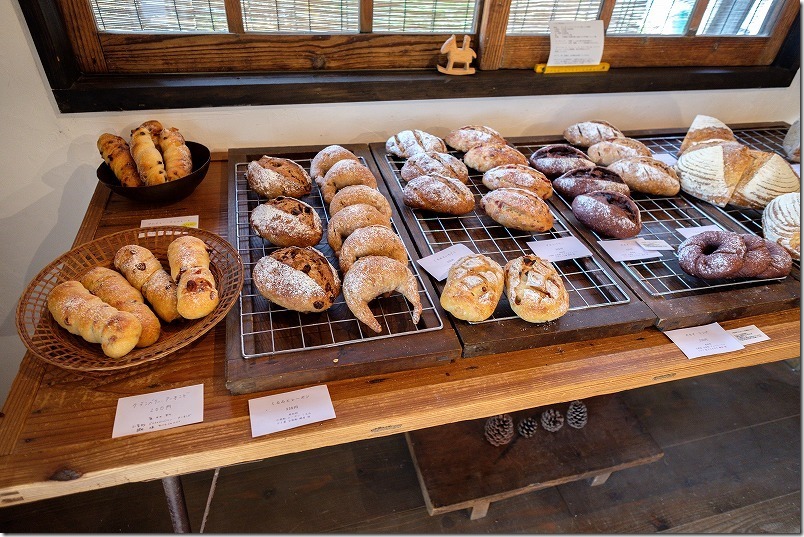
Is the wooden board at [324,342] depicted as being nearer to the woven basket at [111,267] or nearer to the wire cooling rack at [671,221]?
the woven basket at [111,267]

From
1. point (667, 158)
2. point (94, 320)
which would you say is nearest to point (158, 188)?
point (94, 320)

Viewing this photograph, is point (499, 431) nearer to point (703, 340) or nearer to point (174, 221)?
point (703, 340)

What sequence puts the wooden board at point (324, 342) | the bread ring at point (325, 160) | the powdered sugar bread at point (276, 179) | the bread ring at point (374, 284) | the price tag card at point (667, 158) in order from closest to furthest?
the wooden board at point (324, 342)
the bread ring at point (374, 284)
the powdered sugar bread at point (276, 179)
the bread ring at point (325, 160)
the price tag card at point (667, 158)

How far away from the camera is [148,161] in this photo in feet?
4.66

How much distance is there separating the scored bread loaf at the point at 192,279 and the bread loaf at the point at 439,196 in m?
0.63

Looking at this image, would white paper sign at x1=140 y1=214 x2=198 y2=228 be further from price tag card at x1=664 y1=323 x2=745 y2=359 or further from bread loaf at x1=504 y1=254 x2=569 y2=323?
price tag card at x1=664 y1=323 x2=745 y2=359

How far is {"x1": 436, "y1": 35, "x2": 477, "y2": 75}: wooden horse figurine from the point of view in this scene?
5.82ft

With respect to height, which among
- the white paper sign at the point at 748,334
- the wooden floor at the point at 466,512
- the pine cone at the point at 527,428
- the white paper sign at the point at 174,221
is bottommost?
the wooden floor at the point at 466,512

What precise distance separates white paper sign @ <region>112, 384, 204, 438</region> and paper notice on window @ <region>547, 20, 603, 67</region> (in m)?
1.78

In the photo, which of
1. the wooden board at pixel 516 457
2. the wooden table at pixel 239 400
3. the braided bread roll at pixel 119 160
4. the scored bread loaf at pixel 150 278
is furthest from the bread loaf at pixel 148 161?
the wooden board at pixel 516 457

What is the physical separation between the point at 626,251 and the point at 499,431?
783 millimetres

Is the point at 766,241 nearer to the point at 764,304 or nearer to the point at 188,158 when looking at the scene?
the point at 764,304

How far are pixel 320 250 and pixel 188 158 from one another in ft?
1.77

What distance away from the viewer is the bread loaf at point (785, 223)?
4.75ft
